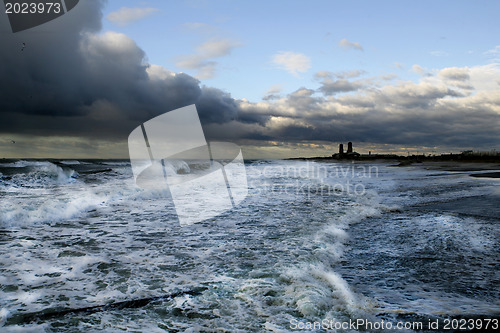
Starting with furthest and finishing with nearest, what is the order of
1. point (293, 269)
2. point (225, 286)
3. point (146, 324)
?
point (293, 269), point (225, 286), point (146, 324)

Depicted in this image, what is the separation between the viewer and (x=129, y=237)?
4.77 metres

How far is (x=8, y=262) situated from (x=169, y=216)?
10.6ft

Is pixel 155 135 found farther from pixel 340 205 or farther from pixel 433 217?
pixel 433 217

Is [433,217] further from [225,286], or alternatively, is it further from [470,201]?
[225,286]

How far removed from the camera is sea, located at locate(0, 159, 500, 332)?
2309 mm

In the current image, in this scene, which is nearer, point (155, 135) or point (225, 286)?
point (225, 286)

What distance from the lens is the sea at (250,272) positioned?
2309 mm

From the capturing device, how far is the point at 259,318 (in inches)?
92.3

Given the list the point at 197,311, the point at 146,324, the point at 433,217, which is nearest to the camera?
the point at 146,324

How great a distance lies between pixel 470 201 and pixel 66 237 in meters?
9.49

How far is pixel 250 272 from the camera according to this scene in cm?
327

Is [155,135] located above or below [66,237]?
above

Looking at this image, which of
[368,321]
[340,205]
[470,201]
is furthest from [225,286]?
[470,201]

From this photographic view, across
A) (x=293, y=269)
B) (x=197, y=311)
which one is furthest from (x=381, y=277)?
(x=197, y=311)
